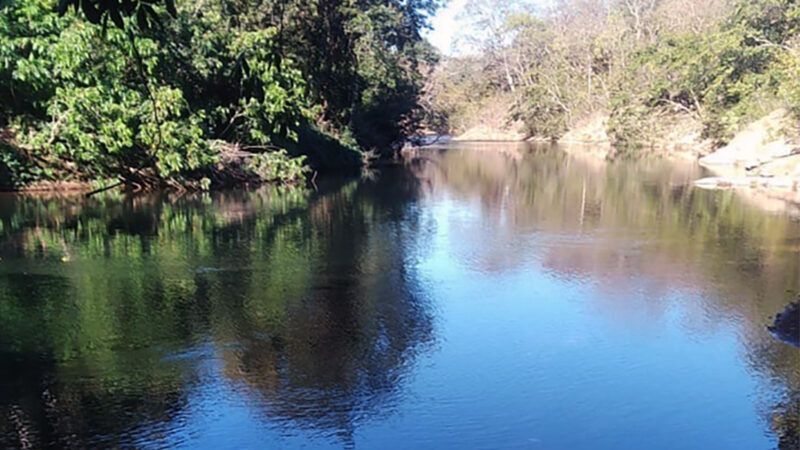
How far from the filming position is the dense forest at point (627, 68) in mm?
32500

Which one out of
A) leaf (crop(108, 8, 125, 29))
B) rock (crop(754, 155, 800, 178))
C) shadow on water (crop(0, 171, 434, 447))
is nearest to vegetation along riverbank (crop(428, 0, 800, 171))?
rock (crop(754, 155, 800, 178))

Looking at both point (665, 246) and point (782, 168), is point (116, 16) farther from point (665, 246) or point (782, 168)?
point (782, 168)

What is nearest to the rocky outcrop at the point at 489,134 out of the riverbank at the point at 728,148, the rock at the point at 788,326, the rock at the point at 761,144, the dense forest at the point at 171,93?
the riverbank at the point at 728,148

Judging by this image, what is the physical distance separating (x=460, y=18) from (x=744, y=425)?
59.1m

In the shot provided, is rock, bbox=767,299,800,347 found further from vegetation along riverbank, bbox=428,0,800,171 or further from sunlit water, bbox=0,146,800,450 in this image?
vegetation along riverbank, bbox=428,0,800,171

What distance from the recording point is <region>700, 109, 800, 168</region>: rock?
26.3 m

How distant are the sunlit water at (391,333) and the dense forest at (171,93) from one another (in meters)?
3.07

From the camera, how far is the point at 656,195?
2064 centimetres

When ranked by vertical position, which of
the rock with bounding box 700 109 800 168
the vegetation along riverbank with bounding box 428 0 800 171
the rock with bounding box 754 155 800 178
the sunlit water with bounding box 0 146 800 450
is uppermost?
the vegetation along riverbank with bounding box 428 0 800 171

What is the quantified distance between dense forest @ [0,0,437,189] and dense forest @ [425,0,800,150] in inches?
661

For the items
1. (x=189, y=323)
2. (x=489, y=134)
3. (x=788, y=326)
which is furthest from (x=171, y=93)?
(x=489, y=134)

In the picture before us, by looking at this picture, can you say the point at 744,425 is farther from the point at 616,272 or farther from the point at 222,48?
the point at 222,48

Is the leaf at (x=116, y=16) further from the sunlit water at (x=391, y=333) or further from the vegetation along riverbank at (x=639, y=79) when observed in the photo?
the vegetation along riverbank at (x=639, y=79)

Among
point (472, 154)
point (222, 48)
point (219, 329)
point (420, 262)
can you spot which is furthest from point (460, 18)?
point (219, 329)
